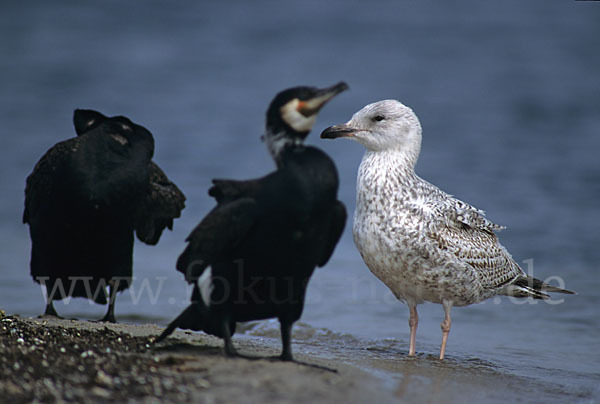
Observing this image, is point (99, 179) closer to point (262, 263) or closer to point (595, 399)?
point (262, 263)

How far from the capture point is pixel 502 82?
59.3ft

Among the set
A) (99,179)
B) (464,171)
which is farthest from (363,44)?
(99,179)

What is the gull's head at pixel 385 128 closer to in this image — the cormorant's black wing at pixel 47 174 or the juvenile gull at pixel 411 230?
the juvenile gull at pixel 411 230

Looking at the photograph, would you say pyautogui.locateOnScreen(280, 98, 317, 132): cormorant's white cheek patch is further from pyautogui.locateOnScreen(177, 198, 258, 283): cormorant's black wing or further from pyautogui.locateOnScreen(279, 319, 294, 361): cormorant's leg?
pyautogui.locateOnScreen(279, 319, 294, 361): cormorant's leg

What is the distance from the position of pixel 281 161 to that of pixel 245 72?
47.2 feet

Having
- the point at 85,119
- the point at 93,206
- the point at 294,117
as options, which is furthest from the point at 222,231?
the point at 85,119

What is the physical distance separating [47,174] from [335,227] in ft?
9.62

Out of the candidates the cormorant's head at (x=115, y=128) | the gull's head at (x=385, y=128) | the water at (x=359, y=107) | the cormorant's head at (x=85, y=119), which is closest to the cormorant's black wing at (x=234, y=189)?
the water at (x=359, y=107)

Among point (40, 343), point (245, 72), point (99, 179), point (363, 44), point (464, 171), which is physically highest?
point (363, 44)

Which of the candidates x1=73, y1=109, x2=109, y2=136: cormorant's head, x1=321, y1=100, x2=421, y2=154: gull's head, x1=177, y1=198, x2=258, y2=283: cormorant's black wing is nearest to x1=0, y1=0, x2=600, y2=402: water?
x1=177, y1=198, x2=258, y2=283: cormorant's black wing

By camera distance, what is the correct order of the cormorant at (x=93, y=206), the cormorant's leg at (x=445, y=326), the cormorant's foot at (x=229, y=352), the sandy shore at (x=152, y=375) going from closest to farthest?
1. the sandy shore at (x=152, y=375)
2. the cormorant's foot at (x=229, y=352)
3. the cormorant at (x=93, y=206)
4. the cormorant's leg at (x=445, y=326)

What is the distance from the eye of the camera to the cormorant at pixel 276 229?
14.4ft

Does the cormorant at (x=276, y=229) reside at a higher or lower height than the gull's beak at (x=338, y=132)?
lower

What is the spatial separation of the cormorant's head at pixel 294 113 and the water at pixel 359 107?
1.76 meters
